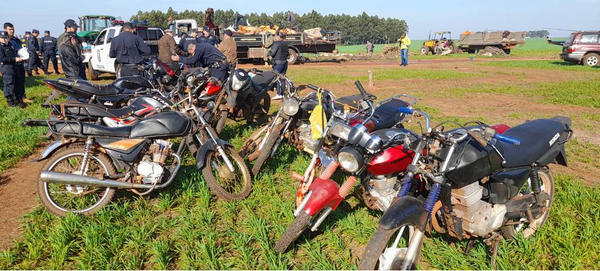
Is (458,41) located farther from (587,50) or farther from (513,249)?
(513,249)

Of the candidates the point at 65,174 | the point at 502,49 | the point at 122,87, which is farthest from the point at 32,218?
the point at 502,49

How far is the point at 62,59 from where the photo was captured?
813cm

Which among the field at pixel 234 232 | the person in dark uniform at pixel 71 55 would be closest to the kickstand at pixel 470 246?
the field at pixel 234 232

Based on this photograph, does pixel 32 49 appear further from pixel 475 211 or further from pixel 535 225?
pixel 535 225

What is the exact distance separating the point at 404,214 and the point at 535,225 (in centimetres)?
168

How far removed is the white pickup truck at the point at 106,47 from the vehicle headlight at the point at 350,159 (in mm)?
11968

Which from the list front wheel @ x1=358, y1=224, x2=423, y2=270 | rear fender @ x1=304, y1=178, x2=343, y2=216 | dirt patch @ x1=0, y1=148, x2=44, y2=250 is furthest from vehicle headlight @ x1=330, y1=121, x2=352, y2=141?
dirt patch @ x1=0, y1=148, x2=44, y2=250

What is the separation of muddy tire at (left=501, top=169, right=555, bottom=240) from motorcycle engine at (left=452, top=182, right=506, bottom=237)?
44 centimetres

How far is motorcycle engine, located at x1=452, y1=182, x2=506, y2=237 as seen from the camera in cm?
257

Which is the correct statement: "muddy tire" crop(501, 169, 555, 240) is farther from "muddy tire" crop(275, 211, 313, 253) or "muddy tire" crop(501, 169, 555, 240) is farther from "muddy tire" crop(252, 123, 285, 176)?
"muddy tire" crop(252, 123, 285, 176)

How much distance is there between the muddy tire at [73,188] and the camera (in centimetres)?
331

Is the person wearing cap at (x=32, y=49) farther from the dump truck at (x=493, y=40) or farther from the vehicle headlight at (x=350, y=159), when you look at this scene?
the dump truck at (x=493, y=40)

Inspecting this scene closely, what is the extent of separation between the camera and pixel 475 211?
103 inches

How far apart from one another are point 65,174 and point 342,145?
8.16 feet
